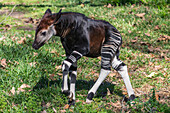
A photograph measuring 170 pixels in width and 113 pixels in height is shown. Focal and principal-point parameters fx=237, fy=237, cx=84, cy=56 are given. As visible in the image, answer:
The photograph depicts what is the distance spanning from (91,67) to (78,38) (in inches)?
89.2

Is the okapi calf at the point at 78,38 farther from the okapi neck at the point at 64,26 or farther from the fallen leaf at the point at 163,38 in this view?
the fallen leaf at the point at 163,38

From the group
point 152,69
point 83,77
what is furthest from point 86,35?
point 152,69

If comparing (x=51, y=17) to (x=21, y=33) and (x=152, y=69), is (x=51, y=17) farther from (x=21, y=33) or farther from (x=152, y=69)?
(x=21, y=33)

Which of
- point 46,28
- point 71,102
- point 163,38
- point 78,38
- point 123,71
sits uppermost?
point 46,28

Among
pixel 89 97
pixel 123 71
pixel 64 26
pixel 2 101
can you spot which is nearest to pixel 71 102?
pixel 89 97

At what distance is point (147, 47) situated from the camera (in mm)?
7262

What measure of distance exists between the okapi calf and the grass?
438 millimetres

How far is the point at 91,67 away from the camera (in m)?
5.99

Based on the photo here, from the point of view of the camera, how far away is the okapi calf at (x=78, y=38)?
366cm

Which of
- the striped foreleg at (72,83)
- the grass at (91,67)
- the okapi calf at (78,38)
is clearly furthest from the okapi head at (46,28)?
the grass at (91,67)

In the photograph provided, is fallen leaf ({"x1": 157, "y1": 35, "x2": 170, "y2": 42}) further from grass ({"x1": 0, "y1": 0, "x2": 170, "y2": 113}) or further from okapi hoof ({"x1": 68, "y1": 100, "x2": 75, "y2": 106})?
okapi hoof ({"x1": 68, "y1": 100, "x2": 75, "y2": 106})

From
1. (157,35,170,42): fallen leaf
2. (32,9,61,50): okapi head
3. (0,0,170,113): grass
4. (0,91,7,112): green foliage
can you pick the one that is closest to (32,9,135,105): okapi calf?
(32,9,61,50): okapi head

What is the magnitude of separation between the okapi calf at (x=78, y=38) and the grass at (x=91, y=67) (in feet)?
1.44

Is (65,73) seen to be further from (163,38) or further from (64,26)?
(163,38)
